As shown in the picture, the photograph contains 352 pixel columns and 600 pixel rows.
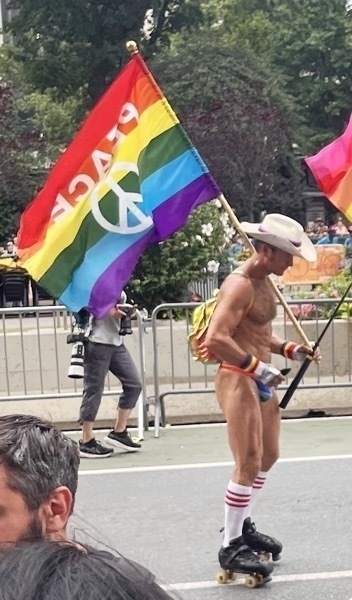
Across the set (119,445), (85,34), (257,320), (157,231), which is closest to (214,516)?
(257,320)

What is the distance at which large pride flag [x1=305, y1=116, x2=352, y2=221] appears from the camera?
626cm

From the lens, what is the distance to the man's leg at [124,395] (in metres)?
7.80

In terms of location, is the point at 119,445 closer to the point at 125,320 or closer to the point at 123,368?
the point at 123,368

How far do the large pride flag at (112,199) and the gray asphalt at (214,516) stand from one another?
1.32 meters

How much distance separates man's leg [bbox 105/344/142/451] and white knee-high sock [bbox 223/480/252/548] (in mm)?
3020

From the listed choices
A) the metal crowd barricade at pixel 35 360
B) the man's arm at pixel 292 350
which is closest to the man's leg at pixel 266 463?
the man's arm at pixel 292 350

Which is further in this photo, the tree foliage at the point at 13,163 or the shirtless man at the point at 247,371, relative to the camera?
the tree foliage at the point at 13,163

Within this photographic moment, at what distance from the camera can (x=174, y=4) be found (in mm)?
37281

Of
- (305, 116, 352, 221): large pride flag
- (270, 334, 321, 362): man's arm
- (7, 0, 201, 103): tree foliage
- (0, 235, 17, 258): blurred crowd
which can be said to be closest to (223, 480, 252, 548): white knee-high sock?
(270, 334, 321, 362): man's arm

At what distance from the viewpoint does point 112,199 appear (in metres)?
5.55

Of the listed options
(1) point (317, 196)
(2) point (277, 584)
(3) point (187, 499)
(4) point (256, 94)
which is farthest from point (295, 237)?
(1) point (317, 196)

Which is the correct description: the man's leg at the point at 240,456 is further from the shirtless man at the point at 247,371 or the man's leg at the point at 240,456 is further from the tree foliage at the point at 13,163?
the tree foliage at the point at 13,163

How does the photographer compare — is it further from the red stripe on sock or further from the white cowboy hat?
the red stripe on sock

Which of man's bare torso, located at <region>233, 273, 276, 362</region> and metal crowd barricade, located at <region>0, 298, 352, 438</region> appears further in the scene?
metal crowd barricade, located at <region>0, 298, 352, 438</region>
